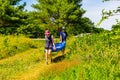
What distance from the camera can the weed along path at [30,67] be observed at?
19.0 meters

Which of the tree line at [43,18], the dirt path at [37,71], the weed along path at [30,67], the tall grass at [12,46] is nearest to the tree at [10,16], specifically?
the tree line at [43,18]

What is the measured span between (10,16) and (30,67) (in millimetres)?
34081

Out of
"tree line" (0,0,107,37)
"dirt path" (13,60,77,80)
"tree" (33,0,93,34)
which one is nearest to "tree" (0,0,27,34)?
"tree line" (0,0,107,37)

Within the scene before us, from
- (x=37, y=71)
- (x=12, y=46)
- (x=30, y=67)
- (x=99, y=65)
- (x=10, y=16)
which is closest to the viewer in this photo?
(x=99, y=65)

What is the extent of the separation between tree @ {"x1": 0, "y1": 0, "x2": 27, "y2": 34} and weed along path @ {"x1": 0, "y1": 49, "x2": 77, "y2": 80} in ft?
89.1

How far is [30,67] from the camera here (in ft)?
71.6

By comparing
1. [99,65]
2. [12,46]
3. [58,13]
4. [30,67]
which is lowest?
[30,67]

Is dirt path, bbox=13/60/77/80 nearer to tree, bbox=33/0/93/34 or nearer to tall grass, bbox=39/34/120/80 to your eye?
tall grass, bbox=39/34/120/80

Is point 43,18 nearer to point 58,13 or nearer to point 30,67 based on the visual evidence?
point 58,13

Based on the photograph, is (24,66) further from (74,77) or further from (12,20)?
(12,20)

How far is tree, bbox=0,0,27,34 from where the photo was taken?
177 feet

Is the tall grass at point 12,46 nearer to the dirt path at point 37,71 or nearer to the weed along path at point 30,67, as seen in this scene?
the weed along path at point 30,67

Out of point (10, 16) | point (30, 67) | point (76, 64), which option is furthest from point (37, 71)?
point (10, 16)

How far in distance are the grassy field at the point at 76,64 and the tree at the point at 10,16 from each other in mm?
Answer: 24168
